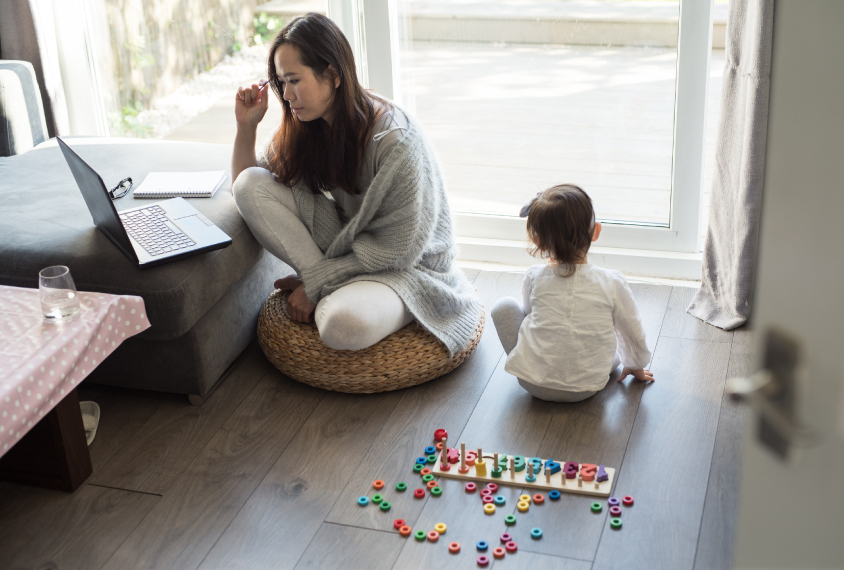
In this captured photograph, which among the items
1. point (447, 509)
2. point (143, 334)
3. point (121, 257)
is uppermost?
point (121, 257)

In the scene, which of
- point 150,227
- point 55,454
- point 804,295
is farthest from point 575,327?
point 804,295

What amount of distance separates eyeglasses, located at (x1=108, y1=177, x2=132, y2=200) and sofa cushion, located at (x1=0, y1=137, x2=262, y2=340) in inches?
0.9

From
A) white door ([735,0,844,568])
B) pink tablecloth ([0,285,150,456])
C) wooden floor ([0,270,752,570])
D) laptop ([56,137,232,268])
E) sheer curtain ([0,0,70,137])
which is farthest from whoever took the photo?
sheer curtain ([0,0,70,137])

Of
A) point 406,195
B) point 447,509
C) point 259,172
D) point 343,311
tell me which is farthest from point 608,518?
point 259,172

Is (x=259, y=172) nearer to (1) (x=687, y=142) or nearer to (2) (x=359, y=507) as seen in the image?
(2) (x=359, y=507)

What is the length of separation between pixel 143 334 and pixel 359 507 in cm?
69

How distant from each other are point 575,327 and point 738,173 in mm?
756

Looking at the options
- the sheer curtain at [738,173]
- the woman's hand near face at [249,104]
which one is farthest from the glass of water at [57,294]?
the sheer curtain at [738,173]

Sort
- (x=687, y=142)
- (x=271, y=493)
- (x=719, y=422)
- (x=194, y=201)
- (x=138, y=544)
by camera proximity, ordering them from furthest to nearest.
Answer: (x=687, y=142) → (x=194, y=201) → (x=719, y=422) → (x=271, y=493) → (x=138, y=544)

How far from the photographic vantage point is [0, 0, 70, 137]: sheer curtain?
309cm

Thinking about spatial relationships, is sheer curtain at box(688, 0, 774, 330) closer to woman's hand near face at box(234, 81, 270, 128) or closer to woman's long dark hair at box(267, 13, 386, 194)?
woman's long dark hair at box(267, 13, 386, 194)

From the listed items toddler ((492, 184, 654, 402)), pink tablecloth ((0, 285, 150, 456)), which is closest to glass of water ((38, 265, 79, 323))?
pink tablecloth ((0, 285, 150, 456))

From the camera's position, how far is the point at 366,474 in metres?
1.89

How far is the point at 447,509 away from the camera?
1773 mm
